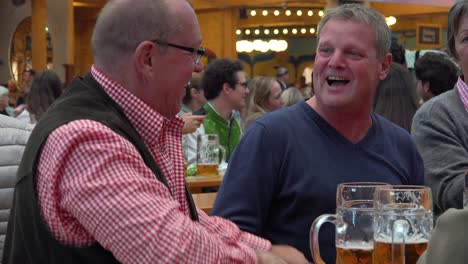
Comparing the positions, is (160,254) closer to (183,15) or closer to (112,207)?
(112,207)

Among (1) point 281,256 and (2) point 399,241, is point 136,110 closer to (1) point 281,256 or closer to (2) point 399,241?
(1) point 281,256

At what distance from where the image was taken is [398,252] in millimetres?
1354

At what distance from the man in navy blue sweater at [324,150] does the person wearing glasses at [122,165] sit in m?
0.24

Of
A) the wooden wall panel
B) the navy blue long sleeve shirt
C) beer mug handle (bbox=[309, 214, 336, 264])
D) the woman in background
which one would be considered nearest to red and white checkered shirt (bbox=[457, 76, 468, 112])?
the navy blue long sleeve shirt

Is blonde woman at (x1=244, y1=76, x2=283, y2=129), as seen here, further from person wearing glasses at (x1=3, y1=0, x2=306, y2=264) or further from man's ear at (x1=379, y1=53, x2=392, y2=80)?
person wearing glasses at (x1=3, y1=0, x2=306, y2=264)

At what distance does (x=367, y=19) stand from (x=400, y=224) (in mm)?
838

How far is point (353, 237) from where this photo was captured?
144cm

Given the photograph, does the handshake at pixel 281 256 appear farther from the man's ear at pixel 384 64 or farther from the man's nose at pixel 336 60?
the man's ear at pixel 384 64

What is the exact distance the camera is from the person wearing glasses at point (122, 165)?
1.31 meters

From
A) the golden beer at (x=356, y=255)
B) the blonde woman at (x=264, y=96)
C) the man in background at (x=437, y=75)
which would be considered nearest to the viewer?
the golden beer at (x=356, y=255)

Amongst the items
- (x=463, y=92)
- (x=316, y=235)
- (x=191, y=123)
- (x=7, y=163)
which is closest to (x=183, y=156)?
(x=316, y=235)

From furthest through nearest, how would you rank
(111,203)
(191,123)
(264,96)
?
(264,96) < (191,123) < (111,203)

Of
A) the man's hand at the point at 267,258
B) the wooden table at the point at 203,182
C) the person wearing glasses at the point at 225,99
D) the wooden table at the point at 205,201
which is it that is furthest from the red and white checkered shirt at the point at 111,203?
the person wearing glasses at the point at 225,99

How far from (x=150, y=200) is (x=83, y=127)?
158 millimetres
